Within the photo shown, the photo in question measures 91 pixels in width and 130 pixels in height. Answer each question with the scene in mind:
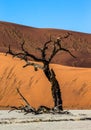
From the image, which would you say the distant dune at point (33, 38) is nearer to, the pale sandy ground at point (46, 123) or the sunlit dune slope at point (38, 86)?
the sunlit dune slope at point (38, 86)

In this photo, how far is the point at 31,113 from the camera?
28.2 m

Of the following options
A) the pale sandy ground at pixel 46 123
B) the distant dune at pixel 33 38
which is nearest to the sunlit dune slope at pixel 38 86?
the pale sandy ground at pixel 46 123

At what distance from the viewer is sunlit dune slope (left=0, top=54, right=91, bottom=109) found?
1661 inches

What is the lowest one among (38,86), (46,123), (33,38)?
(38,86)

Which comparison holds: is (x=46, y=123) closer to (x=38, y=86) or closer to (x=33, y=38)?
(x=38, y=86)

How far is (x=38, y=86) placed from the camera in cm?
4503

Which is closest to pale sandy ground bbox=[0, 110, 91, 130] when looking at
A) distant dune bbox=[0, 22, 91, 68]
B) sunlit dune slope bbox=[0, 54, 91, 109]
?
sunlit dune slope bbox=[0, 54, 91, 109]

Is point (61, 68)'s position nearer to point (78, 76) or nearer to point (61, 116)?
point (78, 76)

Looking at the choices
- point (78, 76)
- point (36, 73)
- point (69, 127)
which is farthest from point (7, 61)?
point (69, 127)

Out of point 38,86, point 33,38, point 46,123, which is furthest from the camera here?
point 33,38

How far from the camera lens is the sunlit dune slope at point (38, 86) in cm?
4219

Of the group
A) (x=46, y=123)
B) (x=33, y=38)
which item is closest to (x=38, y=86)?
(x=46, y=123)

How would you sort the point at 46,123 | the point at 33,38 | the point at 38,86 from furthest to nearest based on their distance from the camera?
the point at 33,38, the point at 38,86, the point at 46,123

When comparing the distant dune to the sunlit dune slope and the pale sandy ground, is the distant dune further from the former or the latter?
the pale sandy ground
